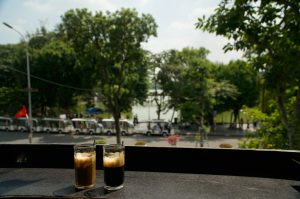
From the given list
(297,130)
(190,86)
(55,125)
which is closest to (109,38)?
(190,86)

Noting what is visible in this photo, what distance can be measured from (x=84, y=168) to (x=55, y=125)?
2715 cm

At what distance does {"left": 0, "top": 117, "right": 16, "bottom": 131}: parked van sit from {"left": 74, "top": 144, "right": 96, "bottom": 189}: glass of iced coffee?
98.1 ft

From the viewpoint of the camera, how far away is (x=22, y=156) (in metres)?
2.91

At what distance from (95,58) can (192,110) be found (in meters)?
10.3

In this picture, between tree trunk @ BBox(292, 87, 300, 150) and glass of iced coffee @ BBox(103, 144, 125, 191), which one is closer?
glass of iced coffee @ BBox(103, 144, 125, 191)

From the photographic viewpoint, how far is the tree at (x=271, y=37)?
4.40 meters

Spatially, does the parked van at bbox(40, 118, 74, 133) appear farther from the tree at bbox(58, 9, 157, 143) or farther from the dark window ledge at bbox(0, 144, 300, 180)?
the dark window ledge at bbox(0, 144, 300, 180)

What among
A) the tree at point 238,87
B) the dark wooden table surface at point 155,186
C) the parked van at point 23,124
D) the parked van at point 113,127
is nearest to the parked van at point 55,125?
the parked van at point 23,124

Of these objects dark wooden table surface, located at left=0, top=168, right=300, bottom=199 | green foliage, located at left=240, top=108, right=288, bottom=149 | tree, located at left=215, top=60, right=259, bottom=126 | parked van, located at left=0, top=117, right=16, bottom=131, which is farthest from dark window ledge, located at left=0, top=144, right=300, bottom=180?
parked van, located at left=0, top=117, right=16, bottom=131

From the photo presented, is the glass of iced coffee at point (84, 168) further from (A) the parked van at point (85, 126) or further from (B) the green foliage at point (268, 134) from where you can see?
(A) the parked van at point (85, 126)

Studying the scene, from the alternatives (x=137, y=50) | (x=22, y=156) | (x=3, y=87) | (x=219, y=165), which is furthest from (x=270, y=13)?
(x=3, y=87)

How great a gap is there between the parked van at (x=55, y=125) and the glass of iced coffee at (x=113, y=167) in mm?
Result: 26502

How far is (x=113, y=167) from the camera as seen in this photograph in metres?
2.04

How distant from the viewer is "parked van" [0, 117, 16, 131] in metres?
29.0
